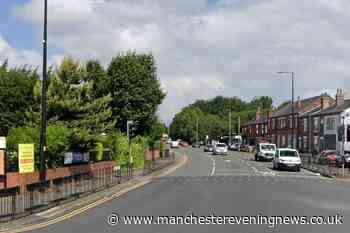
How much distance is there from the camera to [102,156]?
141 feet

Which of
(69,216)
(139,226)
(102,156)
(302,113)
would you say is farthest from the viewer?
(302,113)

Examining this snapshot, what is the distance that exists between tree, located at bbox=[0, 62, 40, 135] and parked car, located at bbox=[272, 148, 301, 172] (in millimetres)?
20028

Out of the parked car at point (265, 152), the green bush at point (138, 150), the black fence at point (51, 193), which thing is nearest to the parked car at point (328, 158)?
the parked car at point (265, 152)

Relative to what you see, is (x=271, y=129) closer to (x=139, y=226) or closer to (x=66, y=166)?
(x=66, y=166)

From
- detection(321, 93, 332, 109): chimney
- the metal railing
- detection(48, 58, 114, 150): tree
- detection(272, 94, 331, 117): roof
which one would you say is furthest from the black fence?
detection(272, 94, 331, 117): roof

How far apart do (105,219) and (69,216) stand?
1.80 meters

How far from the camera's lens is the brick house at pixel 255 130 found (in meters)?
138

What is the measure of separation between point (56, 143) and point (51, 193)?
8672mm

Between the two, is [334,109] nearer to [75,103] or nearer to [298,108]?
[298,108]

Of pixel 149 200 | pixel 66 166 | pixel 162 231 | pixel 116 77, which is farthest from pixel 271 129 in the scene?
pixel 162 231

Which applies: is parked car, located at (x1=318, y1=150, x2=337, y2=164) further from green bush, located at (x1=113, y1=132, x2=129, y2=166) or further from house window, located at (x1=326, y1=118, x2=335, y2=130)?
house window, located at (x1=326, y1=118, x2=335, y2=130)

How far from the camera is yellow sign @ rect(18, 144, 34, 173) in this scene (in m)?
23.2

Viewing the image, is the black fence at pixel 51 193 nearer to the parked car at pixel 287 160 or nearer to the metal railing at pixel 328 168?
the metal railing at pixel 328 168

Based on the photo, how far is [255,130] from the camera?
146 meters
